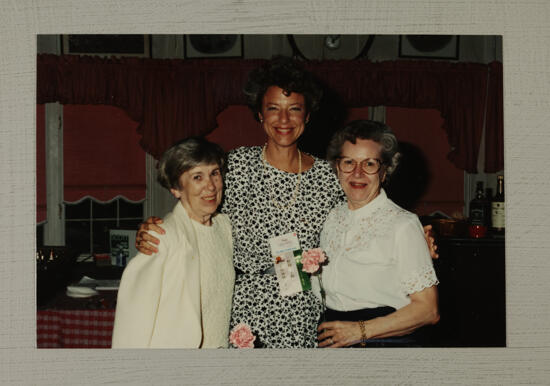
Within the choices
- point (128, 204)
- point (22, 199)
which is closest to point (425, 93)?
point (128, 204)

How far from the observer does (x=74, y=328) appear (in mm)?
2090

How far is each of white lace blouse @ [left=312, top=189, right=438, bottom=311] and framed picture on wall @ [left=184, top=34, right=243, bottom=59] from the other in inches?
30.7

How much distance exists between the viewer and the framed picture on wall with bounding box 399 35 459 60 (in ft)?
6.14

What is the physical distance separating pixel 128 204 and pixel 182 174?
459mm

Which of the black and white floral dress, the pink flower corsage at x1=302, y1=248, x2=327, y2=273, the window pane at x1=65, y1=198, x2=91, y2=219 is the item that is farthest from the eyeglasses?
the window pane at x1=65, y1=198, x2=91, y2=219

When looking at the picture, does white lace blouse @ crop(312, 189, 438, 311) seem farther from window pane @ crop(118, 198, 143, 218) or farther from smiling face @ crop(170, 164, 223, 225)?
window pane @ crop(118, 198, 143, 218)

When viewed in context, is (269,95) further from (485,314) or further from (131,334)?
(485,314)

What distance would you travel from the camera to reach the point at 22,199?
1.83 m

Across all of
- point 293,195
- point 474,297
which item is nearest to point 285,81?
point 293,195

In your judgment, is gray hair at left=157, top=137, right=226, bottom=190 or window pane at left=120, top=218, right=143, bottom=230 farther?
window pane at left=120, top=218, right=143, bottom=230

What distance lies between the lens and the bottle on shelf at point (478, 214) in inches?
79.8

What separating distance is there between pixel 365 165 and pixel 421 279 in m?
0.46

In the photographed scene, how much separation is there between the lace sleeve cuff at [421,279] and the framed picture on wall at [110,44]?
135 centimetres
